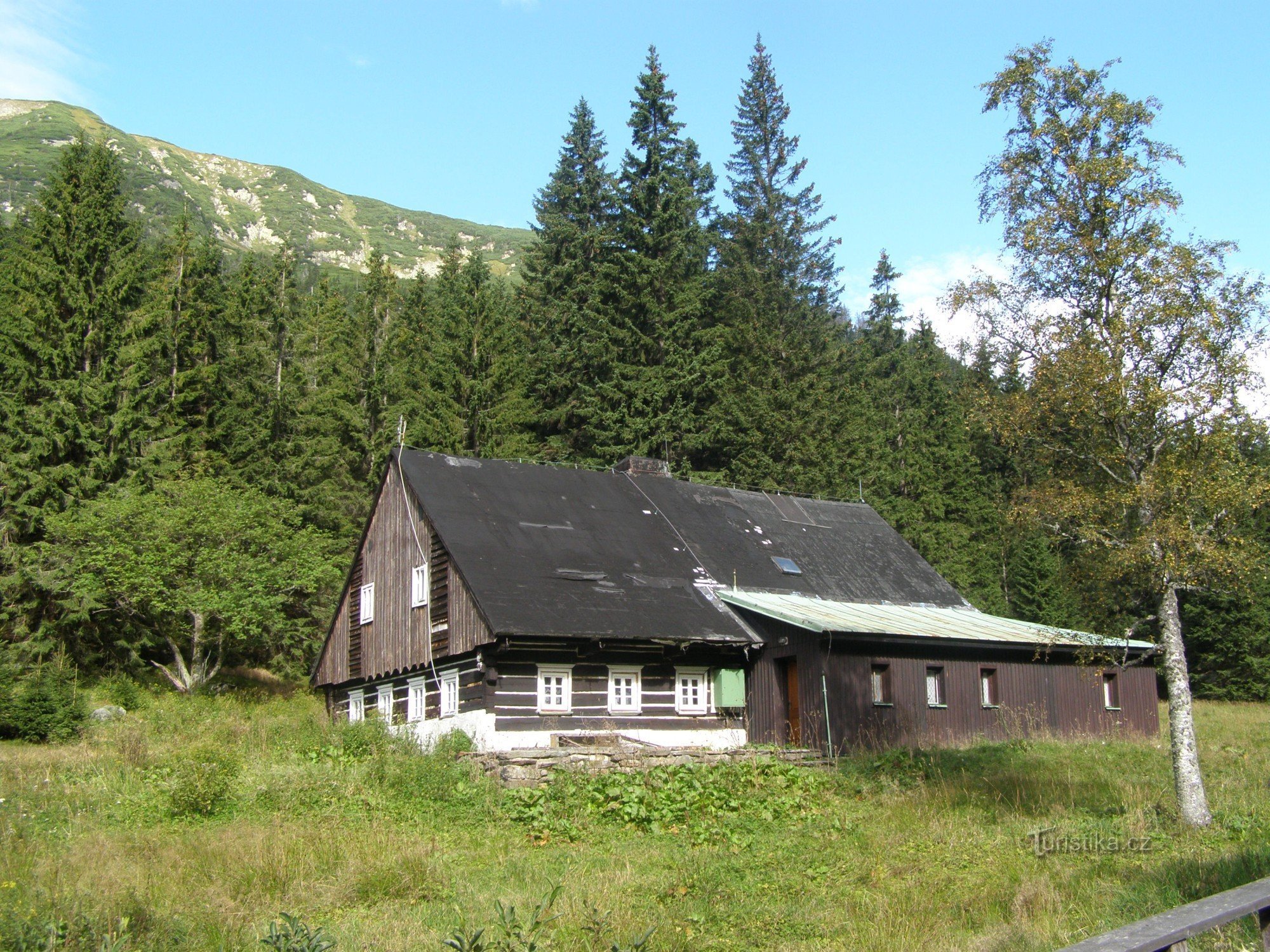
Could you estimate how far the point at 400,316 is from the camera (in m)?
50.6

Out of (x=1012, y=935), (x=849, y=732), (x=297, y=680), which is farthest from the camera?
(x=297, y=680)

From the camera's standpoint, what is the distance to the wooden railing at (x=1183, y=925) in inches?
220

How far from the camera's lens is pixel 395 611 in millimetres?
25641

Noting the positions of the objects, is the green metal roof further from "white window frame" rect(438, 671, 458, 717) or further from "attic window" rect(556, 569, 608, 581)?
"white window frame" rect(438, 671, 458, 717)

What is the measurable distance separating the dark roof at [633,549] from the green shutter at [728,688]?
89cm

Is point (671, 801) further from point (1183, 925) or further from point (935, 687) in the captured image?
point (935, 687)

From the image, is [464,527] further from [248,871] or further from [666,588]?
[248,871]

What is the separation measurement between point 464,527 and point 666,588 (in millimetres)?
4753

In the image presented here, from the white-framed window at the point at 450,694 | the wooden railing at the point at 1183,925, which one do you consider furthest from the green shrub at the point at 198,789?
the wooden railing at the point at 1183,925

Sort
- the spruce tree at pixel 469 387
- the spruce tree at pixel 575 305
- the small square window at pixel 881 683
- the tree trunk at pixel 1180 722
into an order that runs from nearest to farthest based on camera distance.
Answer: the tree trunk at pixel 1180 722, the small square window at pixel 881 683, the spruce tree at pixel 469 387, the spruce tree at pixel 575 305

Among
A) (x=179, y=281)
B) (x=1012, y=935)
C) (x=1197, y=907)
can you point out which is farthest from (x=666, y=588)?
(x=179, y=281)

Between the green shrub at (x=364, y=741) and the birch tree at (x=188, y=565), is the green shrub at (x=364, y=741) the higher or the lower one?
the lower one

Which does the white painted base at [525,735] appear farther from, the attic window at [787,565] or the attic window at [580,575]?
the attic window at [787,565]

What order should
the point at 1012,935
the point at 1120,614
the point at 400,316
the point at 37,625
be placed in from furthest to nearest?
the point at 400,316, the point at 37,625, the point at 1120,614, the point at 1012,935
